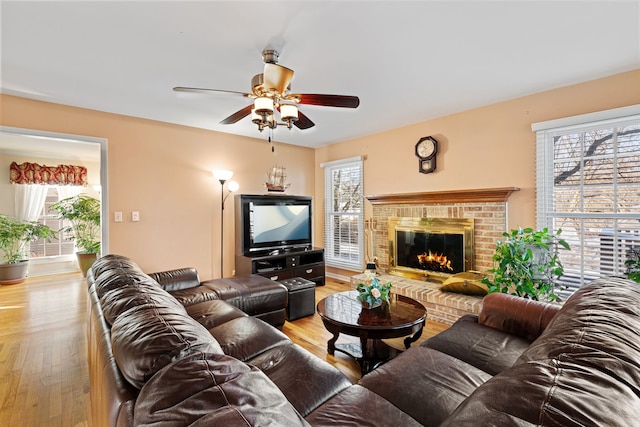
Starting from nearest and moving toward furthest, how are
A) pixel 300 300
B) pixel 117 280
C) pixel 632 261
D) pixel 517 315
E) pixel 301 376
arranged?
pixel 301 376, pixel 117 280, pixel 517 315, pixel 632 261, pixel 300 300

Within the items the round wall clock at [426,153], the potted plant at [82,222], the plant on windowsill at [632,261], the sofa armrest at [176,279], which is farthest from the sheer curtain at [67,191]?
the plant on windowsill at [632,261]

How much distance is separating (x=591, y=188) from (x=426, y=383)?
2.70 m

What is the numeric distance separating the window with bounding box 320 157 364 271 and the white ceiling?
6.08 feet

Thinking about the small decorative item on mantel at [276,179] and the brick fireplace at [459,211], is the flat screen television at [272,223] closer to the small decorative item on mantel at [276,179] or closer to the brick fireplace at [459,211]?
the small decorative item on mantel at [276,179]

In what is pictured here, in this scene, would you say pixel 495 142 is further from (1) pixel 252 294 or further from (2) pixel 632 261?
(1) pixel 252 294

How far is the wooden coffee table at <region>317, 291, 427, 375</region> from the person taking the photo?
201 cm

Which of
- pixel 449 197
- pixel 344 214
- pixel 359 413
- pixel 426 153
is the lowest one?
pixel 359 413

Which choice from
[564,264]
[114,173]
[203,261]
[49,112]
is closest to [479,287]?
[564,264]

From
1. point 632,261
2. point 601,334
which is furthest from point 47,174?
point 632,261

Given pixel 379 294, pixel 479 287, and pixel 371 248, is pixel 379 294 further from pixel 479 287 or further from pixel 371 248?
pixel 371 248

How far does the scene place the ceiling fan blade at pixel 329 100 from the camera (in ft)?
7.11

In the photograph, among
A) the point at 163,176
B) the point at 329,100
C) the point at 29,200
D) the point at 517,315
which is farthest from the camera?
the point at 29,200

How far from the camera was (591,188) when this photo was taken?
8.95ft

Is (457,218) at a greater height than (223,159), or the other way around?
(223,159)
